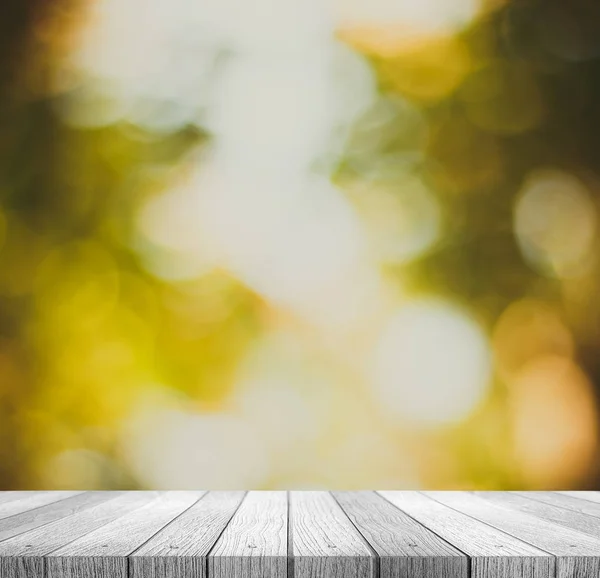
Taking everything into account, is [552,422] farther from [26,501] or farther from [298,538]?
[26,501]

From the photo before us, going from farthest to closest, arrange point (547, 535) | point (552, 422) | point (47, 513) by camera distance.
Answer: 1. point (552, 422)
2. point (47, 513)
3. point (547, 535)

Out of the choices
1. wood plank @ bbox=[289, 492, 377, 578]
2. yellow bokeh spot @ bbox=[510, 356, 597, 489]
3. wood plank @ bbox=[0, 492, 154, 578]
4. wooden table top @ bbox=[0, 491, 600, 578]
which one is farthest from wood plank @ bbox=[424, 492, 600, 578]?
wood plank @ bbox=[0, 492, 154, 578]

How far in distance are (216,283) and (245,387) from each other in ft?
1.12

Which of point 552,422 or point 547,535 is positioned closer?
point 547,535

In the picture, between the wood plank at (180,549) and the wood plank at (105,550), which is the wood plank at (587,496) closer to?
the wood plank at (180,549)

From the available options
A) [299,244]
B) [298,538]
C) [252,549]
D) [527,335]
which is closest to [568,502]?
[527,335]

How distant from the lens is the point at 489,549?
99 centimetres

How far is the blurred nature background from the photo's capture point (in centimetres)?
215

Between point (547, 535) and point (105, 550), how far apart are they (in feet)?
2.30

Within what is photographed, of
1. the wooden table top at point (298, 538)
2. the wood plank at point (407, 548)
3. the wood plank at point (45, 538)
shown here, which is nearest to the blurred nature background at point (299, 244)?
the wooden table top at point (298, 538)

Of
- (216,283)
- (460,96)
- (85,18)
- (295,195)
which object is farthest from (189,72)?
(460,96)

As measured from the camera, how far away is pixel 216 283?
85.0 inches

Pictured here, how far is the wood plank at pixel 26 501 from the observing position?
144 cm

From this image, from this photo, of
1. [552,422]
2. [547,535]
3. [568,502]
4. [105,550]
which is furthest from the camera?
[552,422]
